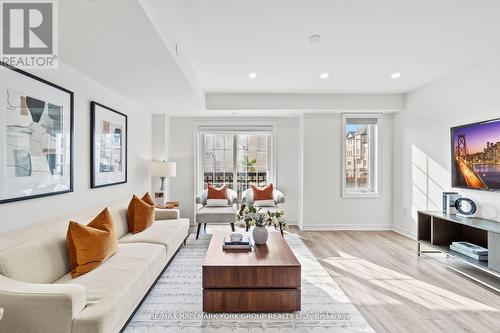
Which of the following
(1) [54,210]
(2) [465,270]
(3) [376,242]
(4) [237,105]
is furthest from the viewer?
(4) [237,105]

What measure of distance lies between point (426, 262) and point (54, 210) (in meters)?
4.39

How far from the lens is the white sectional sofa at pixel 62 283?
1.54m

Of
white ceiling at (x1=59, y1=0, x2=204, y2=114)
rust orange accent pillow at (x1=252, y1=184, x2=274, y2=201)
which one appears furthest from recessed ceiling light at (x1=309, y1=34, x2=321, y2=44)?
rust orange accent pillow at (x1=252, y1=184, x2=274, y2=201)

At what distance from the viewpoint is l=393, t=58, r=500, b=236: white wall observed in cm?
342

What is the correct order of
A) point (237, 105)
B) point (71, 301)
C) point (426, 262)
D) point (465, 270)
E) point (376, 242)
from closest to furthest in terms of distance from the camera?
point (71, 301)
point (465, 270)
point (426, 262)
point (376, 242)
point (237, 105)

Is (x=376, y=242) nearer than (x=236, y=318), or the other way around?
(x=236, y=318)

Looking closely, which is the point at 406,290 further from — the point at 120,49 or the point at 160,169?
the point at 160,169

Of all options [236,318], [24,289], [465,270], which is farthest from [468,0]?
[24,289]

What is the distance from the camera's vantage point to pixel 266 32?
279 cm

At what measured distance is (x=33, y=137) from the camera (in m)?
2.27

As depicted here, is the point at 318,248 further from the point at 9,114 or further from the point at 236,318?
the point at 9,114

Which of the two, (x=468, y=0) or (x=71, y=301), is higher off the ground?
(x=468, y=0)

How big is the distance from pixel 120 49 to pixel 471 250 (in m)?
4.27

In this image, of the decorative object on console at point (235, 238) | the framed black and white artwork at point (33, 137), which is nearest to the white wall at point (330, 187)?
the decorative object on console at point (235, 238)
